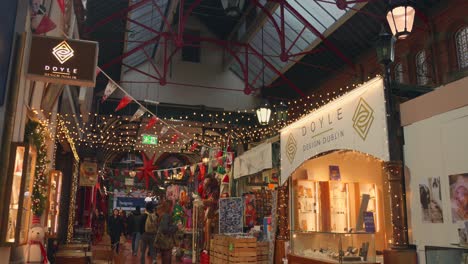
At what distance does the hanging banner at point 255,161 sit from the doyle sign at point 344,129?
3.02 ft

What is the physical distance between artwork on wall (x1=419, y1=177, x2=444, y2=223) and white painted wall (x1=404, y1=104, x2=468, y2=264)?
0.05m

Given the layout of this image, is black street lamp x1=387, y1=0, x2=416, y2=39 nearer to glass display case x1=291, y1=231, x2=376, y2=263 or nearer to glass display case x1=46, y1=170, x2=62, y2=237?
glass display case x1=291, y1=231, x2=376, y2=263

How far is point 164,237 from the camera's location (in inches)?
Result: 386

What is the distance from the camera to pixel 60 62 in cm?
529

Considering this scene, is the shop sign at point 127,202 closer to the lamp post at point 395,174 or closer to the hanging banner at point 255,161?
the hanging banner at point 255,161

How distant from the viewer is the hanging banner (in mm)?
10688

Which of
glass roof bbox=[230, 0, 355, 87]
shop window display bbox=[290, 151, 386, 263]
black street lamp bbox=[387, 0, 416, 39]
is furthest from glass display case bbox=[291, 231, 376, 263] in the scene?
glass roof bbox=[230, 0, 355, 87]

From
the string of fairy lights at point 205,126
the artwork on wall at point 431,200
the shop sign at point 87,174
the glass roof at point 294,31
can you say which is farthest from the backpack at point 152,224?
the shop sign at point 87,174

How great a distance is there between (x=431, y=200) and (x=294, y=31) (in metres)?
10.2

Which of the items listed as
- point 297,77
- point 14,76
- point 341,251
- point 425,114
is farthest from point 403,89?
point 297,77

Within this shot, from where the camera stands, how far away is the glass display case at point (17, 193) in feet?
15.5

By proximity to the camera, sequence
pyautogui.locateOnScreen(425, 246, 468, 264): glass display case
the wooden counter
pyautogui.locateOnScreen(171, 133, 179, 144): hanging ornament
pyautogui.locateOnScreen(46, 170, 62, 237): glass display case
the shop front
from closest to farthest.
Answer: pyautogui.locateOnScreen(425, 246, 468, 264): glass display case → the shop front → the wooden counter → pyautogui.locateOnScreen(46, 170, 62, 237): glass display case → pyautogui.locateOnScreen(171, 133, 179, 144): hanging ornament

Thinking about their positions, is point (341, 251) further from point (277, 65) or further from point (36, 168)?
point (277, 65)

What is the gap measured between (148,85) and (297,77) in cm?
621
